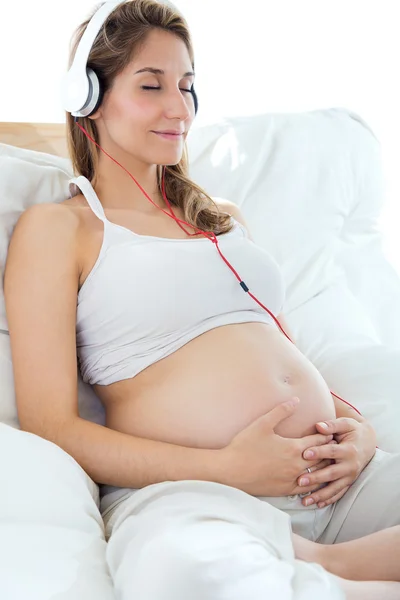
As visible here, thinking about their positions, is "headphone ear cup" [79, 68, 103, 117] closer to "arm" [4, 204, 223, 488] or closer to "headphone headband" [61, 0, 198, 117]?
"headphone headband" [61, 0, 198, 117]

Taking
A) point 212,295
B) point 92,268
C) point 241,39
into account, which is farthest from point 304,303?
point 241,39

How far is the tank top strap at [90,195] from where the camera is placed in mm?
1298

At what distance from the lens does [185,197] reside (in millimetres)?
1483

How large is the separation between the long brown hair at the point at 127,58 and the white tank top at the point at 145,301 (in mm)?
159

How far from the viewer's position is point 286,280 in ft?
5.70

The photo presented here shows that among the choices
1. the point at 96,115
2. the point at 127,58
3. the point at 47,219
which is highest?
the point at 127,58

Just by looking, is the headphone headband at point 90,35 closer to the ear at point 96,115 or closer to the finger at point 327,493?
the ear at point 96,115

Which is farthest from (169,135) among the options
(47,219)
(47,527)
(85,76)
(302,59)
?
(302,59)

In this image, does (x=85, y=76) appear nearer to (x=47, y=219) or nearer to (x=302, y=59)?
(x=47, y=219)

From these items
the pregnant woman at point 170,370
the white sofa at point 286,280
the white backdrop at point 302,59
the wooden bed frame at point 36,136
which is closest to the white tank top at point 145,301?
the pregnant woman at point 170,370

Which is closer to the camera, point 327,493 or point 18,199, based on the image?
point 327,493

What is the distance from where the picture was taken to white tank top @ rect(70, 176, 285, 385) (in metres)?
1.20

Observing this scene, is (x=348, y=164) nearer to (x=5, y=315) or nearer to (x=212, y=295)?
(x=212, y=295)

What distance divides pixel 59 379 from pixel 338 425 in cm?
43
